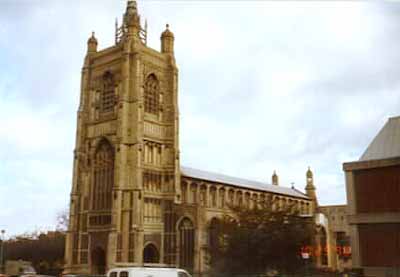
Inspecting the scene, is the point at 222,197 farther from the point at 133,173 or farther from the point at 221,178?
the point at 133,173

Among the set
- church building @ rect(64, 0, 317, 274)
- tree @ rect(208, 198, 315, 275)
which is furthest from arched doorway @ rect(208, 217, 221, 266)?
tree @ rect(208, 198, 315, 275)

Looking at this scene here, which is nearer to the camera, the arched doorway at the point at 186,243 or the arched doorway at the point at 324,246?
the arched doorway at the point at 186,243

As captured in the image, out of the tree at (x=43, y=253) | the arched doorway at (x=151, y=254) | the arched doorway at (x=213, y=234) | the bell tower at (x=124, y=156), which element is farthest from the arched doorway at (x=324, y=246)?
the tree at (x=43, y=253)

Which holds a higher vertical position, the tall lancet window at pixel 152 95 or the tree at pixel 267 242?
the tall lancet window at pixel 152 95

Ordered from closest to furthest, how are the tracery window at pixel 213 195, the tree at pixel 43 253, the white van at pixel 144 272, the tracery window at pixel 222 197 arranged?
1. the white van at pixel 144 272
2. the tracery window at pixel 213 195
3. the tracery window at pixel 222 197
4. the tree at pixel 43 253

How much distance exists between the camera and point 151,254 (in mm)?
71125

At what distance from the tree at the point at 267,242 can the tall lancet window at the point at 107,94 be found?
112 ft

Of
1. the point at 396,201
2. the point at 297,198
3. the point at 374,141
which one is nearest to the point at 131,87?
the point at 374,141

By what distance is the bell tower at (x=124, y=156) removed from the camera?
68.9 m

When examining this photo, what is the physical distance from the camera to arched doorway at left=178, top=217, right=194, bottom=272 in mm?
69125

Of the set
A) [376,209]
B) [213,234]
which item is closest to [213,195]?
[213,234]

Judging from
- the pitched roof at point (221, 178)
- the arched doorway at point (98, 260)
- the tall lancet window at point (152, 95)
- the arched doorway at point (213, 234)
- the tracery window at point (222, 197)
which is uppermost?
the tall lancet window at point (152, 95)

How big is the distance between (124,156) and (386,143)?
36.7 meters

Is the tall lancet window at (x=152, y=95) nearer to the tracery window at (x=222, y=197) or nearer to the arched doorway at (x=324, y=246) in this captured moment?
the tracery window at (x=222, y=197)
